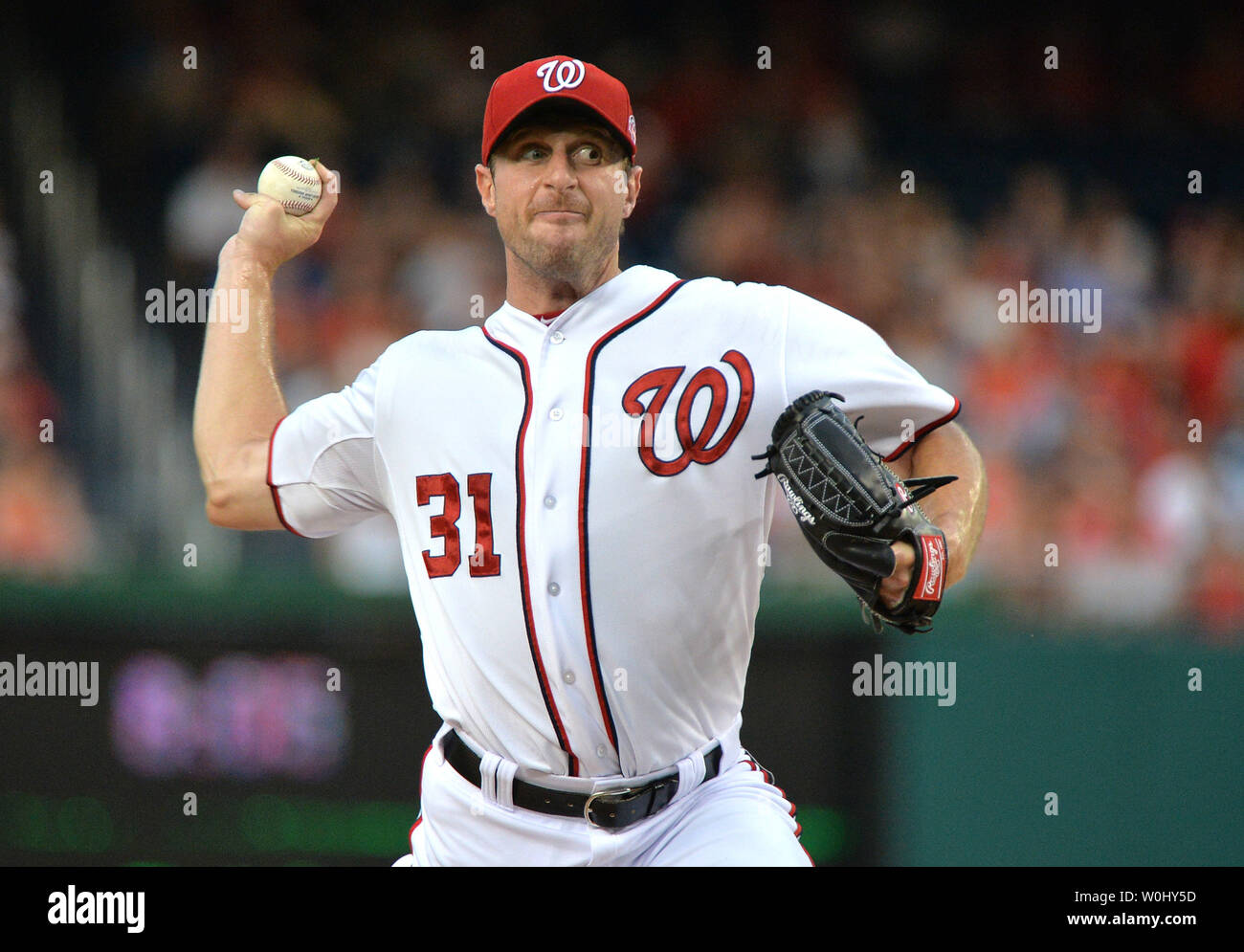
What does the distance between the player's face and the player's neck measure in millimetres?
19

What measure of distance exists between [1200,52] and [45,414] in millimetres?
6123

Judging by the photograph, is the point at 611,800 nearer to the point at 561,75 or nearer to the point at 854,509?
the point at 854,509

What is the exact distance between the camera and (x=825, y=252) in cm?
641

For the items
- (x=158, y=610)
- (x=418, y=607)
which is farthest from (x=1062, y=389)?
(x=418, y=607)

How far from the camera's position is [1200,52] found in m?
7.67

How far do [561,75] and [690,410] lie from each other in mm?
654

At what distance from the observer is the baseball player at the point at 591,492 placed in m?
2.42

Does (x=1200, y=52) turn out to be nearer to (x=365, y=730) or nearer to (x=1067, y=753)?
(x=1067, y=753)

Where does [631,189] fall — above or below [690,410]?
above

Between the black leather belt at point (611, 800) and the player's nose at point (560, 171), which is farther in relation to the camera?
the player's nose at point (560, 171)
